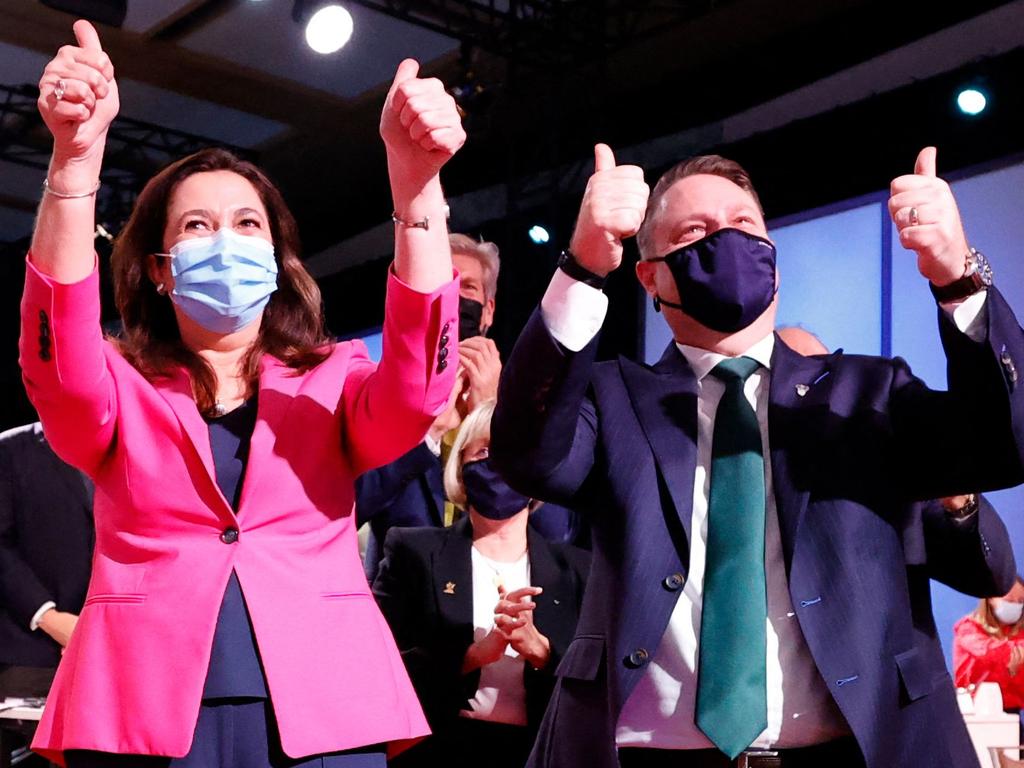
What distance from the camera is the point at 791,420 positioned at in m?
1.93

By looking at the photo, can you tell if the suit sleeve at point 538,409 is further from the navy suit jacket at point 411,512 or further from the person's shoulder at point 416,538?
the navy suit jacket at point 411,512

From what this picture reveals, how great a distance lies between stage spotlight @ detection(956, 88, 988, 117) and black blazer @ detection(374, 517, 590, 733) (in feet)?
12.8

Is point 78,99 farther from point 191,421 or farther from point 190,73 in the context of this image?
point 190,73

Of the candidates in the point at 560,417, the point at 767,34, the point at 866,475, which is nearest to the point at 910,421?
the point at 866,475

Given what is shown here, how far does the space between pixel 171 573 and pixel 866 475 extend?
97cm

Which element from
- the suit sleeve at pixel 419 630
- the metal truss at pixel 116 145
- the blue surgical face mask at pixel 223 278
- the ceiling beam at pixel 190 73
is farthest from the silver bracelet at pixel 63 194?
Result: the metal truss at pixel 116 145

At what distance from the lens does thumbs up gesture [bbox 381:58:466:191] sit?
172cm

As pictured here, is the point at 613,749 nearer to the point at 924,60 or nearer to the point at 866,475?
the point at 866,475

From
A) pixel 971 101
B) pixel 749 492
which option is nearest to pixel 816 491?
pixel 749 492

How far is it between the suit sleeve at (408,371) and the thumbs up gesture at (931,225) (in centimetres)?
61

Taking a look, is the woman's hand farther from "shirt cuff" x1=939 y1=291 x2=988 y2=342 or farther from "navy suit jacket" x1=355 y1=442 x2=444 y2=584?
"shirt cuff" x1=939 y1=291 x2=988 y2=342

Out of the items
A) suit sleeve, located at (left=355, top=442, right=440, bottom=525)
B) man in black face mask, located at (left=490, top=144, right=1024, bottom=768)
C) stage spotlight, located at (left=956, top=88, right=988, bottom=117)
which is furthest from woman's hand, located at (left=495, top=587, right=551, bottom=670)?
stage spotlight, located at (left=956, top=88, right=988, bottom=117)

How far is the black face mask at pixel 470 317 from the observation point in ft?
13.1

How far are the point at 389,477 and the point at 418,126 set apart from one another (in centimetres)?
145
